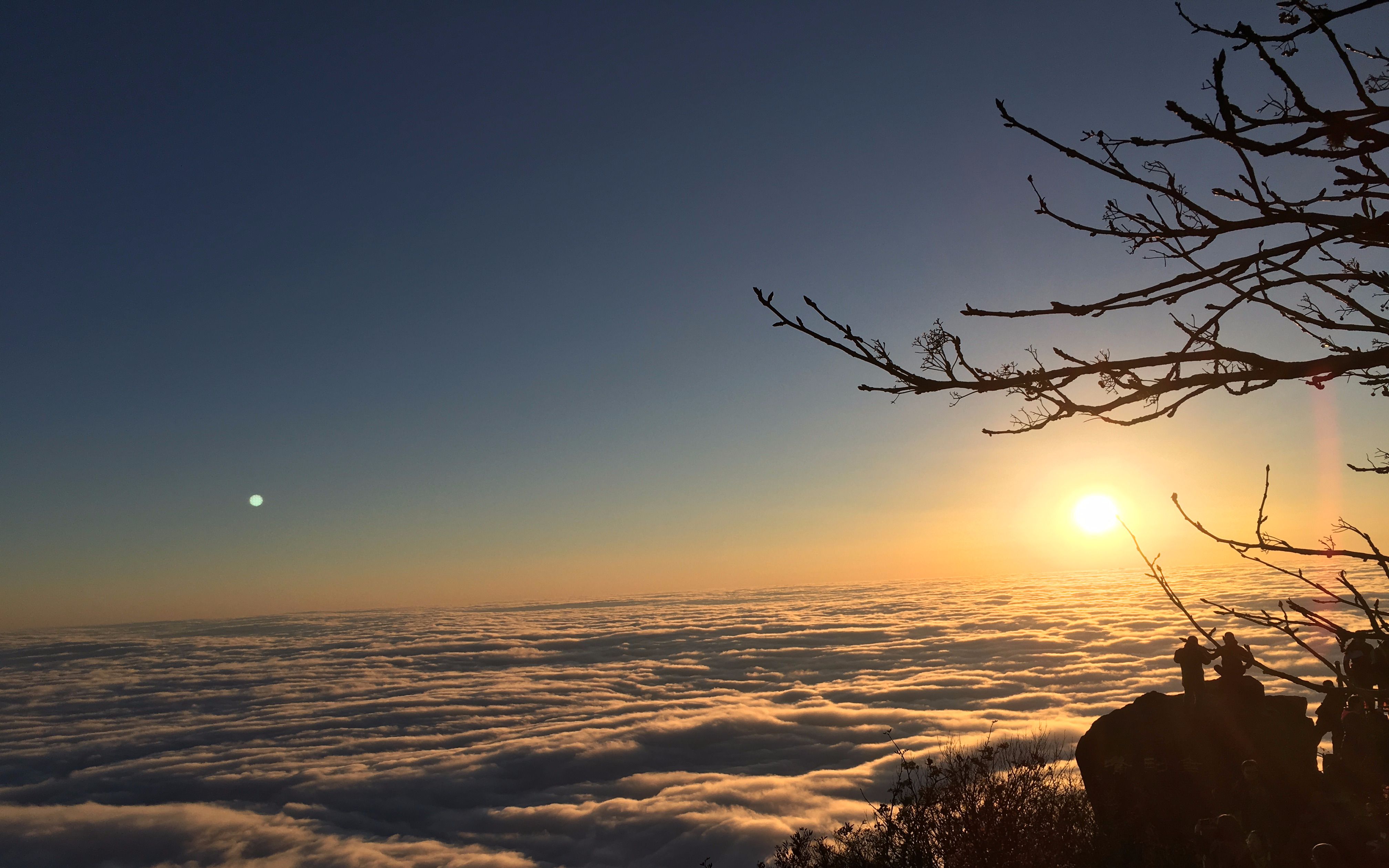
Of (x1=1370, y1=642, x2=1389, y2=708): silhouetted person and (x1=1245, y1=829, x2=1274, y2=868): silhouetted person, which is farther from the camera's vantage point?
(x1=1370, y1=642, x2=1389, y2=708): silhouetted person

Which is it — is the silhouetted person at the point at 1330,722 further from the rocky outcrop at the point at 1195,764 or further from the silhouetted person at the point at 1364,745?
the rocky outcrop at the point at 1195,764

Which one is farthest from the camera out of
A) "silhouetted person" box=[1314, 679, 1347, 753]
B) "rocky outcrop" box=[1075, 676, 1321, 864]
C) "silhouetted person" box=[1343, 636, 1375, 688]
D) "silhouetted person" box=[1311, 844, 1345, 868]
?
"rocky outcrop" box=[1075, 676, 1321, 864]

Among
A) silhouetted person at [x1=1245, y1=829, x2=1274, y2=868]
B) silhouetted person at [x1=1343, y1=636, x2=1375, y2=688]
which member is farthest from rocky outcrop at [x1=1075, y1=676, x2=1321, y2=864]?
silhouetted person at [x1=1245, y1=829, x2=1274, y2=868]

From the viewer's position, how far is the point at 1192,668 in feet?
24.5

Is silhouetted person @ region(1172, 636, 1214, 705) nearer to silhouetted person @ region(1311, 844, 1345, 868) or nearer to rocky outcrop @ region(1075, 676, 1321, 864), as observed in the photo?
rocky outcrop @ region(1075, 676, 1321, 864)

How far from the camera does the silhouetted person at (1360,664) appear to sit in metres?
2.97

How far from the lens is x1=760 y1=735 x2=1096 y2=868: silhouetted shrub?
7637 mm

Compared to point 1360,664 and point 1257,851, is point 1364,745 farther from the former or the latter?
point 1257,851

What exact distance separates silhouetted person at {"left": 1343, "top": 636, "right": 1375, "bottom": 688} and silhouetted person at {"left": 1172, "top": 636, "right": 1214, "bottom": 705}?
4008 mm

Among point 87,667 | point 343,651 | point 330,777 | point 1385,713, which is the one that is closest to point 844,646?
point 330,777

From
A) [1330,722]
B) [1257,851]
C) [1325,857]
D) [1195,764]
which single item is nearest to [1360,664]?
[1325,857]

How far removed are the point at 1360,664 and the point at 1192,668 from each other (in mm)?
4834

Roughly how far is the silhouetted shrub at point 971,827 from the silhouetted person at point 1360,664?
5200 mm

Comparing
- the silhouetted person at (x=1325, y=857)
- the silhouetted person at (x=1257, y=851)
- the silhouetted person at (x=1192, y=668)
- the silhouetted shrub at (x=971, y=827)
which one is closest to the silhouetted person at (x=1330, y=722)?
the silhouetted person at (x=1192, y=668)
